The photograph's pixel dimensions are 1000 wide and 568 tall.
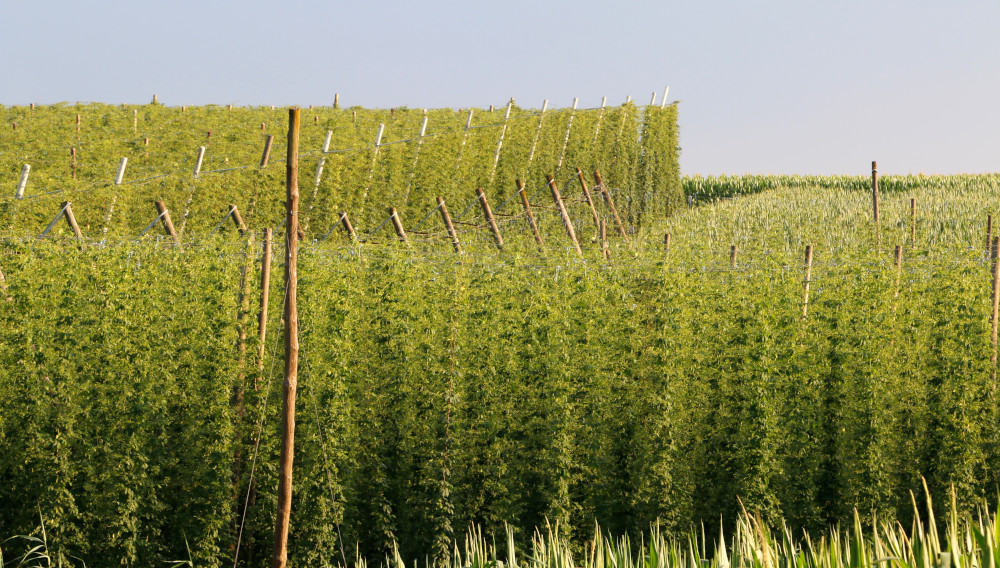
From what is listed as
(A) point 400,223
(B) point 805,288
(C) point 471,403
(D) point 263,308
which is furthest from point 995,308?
(A) point 400,223

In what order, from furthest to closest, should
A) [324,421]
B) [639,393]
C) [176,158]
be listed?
[176,158] < [639,393] < [324,421]

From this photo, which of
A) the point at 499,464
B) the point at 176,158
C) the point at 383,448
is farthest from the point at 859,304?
the point at 176,158

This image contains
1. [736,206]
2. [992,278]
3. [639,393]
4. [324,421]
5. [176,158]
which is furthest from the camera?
[736,206]

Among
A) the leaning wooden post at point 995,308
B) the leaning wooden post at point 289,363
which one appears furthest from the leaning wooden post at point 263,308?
the leaning wooden post at point 995,308

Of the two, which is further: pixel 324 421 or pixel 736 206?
pixel 736 206

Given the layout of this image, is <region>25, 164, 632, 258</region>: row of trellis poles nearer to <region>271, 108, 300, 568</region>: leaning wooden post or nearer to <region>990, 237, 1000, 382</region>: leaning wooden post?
<region>271, 108, 300, 568</region>: leaning wooden post

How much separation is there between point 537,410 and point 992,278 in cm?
570

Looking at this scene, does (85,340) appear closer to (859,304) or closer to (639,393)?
(639,393)

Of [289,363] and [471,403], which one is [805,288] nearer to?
[471,403]

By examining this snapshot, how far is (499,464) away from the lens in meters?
9.47

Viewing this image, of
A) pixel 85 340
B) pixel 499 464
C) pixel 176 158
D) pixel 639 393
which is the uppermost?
pixel 176 158

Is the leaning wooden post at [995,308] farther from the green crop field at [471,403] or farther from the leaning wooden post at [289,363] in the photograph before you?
the leaning wooden post at [289,363]

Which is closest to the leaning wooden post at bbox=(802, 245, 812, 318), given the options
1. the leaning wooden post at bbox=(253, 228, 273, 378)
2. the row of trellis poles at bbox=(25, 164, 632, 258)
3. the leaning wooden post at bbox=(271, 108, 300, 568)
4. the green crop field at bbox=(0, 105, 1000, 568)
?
the green crop field at bbox=(0, 105, 1000, 568)

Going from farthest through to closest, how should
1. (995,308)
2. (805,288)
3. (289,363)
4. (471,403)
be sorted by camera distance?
(805,288)
(995,308)
(471,403)
(289,363)
